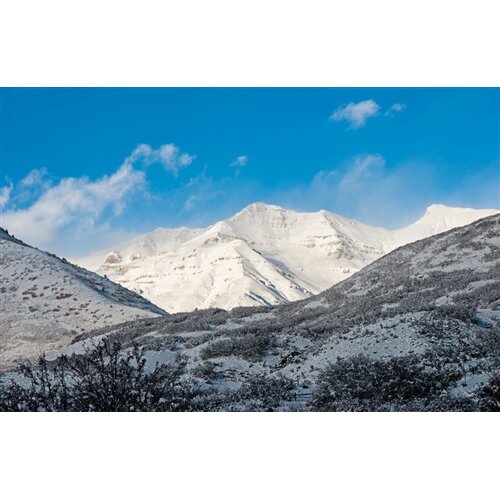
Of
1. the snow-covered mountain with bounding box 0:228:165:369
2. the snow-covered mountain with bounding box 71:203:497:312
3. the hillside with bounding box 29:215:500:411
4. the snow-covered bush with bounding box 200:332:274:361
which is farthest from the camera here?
the snow-covered mountain with bounding box 71:203:497:312

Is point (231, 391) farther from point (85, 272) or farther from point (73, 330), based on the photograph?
point (85, 272)

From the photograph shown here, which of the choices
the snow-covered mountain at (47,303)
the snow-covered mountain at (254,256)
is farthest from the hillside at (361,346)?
the snow-covered mountain at (254,256)

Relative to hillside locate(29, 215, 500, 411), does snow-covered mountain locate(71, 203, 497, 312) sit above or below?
above

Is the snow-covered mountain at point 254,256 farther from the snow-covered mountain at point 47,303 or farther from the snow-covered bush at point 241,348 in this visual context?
the snow-covered bush at point 241,348

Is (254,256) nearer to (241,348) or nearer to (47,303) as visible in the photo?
(47,303)

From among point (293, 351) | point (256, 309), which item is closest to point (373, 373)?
point (293, 351)

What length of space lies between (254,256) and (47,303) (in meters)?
74.9

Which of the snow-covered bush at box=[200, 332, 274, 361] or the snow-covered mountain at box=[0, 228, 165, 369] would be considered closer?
the snow-covered bush at box=[200, 332, 274, 361]

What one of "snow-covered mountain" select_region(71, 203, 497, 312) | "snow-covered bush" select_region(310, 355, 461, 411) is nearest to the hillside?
"snow-covered bush" select_region(310, 355, 461, 411)

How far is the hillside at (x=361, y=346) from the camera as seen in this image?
1452 cm

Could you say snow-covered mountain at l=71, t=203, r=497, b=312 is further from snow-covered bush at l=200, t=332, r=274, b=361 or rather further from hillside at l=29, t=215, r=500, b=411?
snow-covered bush at l=200, t=332, r=274, b=361

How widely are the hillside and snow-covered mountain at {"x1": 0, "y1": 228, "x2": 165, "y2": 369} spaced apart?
8.05 meters

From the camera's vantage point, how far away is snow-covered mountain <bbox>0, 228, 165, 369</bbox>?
43125 millimetres

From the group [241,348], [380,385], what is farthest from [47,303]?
[380,385]
